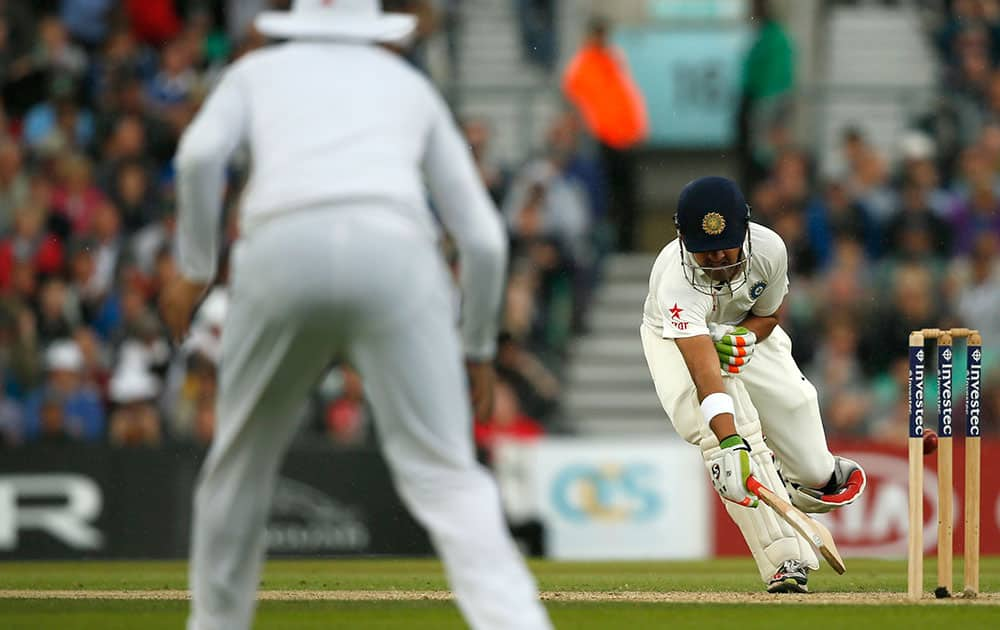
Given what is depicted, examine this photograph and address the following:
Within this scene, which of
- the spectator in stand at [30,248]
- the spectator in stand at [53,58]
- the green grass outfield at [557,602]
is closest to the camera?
the green grass outfield at [557,602]

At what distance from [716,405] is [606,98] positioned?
855 cm

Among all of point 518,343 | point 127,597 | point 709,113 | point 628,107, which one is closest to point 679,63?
point 709,113

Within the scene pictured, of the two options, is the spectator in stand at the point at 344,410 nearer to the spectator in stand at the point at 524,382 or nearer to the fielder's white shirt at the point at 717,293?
the spectator in stand at the point at 524,382

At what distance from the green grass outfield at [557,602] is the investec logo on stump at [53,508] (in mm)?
2702

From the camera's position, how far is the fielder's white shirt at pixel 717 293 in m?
8.15

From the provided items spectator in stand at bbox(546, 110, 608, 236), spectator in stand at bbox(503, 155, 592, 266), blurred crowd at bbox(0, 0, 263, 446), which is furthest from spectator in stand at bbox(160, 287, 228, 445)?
spectator in stand at bbox(546, 110, 608, 236)

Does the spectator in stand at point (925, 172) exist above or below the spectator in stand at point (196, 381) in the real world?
above

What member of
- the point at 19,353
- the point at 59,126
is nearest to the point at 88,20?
the point at 59,126

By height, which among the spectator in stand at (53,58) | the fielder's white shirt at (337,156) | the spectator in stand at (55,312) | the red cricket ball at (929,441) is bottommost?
the spectator in stand at (55,312)

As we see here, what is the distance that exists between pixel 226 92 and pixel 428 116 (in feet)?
1.84

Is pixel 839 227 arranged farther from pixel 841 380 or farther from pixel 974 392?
pixel 974 392

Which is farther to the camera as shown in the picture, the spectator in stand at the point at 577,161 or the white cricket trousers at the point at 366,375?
the spectator in stand at the point at 577,161

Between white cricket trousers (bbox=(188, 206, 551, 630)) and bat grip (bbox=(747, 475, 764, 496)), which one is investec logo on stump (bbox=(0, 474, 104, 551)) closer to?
bat grip (bbox=(747, 475, 764, 496))

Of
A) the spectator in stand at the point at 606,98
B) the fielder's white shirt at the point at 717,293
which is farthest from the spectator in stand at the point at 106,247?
the fielder's white shirt at the point at 717,293
